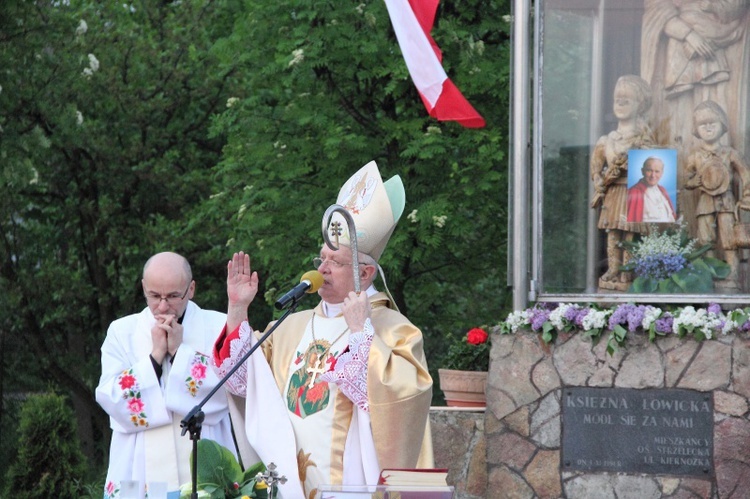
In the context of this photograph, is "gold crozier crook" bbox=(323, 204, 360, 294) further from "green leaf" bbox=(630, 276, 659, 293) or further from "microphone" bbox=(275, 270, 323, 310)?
"green leaf" bbox=(630, 276, 659, 293)

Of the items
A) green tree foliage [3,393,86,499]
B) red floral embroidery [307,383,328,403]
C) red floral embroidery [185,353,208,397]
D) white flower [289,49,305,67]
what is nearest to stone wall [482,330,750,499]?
white flower [289,49,305,67]

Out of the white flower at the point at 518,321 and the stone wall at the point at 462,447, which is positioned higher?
the white flower at the point at 518,321

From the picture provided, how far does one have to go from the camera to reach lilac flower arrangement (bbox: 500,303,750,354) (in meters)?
7.92

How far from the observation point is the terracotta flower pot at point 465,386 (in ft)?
29.3

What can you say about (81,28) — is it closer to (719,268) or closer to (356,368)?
(719,268)

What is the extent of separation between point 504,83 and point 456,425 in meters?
2.99

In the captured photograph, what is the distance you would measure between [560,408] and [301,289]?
4.31m

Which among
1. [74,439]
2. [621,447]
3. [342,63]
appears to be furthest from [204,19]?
[621,447]

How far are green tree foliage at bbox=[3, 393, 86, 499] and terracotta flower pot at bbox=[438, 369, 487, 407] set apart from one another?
9.72 feet

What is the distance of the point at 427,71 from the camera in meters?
9.16

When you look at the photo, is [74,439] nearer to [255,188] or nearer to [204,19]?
[255,188]

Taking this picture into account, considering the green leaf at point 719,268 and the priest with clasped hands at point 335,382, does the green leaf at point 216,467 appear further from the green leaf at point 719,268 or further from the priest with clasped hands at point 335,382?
the green leaf at point 719,268

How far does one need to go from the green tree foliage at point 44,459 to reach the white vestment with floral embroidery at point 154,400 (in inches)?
173

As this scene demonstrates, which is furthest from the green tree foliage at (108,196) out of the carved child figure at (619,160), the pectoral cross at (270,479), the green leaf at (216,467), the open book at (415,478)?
the open book at (415,478)
